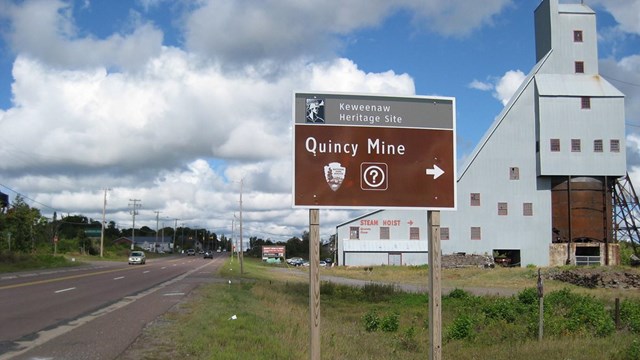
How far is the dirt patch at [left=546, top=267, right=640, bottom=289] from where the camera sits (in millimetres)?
38781

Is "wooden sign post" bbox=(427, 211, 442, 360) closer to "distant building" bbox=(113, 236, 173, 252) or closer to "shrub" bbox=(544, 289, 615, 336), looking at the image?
"shrub" bbox=(544, 289, 615, 336)

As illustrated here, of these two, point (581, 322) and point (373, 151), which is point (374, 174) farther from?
point (581, 322)

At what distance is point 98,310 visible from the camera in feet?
55.7

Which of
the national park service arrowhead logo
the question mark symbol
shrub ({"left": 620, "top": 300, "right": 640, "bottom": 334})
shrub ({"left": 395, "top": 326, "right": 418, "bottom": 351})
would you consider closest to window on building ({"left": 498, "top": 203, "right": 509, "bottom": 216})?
shrub ({"left": 620, "top": 300, "right": 640, "bottom": 334})

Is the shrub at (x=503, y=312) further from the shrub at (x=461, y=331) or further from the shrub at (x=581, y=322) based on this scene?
the shrub at (x=461, y=331)

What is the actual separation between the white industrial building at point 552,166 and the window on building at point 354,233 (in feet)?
35.7

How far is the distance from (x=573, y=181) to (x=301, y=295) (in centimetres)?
4109

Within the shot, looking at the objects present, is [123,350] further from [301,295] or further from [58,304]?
[301,295]

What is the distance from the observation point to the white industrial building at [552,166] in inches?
2312

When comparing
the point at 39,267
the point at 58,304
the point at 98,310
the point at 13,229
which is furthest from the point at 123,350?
the point at 13,229

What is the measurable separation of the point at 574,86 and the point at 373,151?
5844 cm

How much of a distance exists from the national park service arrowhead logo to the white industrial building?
5245 cm

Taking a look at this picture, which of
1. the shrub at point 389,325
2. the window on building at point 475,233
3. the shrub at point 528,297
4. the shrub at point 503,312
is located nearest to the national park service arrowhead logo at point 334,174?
the shrub at point 389,325

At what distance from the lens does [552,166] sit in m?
58.6
